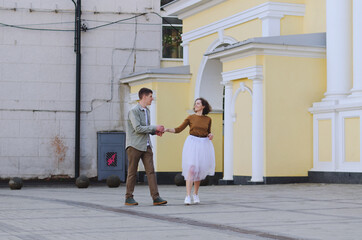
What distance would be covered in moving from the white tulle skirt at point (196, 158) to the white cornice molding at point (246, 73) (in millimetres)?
7361

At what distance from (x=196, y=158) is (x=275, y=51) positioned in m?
7.87

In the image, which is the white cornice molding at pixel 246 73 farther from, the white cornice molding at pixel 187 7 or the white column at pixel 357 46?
the white cornice molding at pixel 187 7

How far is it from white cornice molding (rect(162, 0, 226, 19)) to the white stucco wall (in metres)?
2.04

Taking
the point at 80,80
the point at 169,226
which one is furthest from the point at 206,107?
the point at 80,80

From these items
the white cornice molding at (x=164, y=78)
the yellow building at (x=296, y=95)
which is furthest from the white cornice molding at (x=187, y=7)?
the yellow building at (x=296, y=95)

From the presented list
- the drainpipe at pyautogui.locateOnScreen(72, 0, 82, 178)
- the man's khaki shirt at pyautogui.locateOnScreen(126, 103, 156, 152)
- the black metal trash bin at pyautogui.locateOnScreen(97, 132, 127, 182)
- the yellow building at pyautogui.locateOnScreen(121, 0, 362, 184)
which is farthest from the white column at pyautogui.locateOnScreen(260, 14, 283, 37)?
the man's khaki shirt at pyautogui.locateOnScreen(126, 103, 156, 152)

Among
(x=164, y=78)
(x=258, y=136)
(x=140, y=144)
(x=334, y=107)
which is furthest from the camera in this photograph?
(x=164, y=78)

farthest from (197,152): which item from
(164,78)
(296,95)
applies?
(164,78)

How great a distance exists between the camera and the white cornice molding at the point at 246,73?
63.3ft

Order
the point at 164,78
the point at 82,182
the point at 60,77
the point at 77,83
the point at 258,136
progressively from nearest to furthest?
the point at 258,136 < the point at 82,182 < the point at 164,78 < the point at 77,83 < the point at 60,77

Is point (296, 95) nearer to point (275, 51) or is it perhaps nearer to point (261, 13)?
point (275, 51)

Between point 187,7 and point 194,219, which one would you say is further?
point 187,7

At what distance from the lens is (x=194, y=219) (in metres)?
9.26

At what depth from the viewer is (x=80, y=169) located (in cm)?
2791
